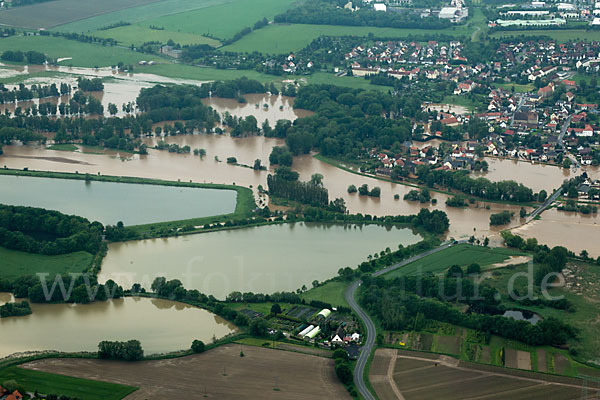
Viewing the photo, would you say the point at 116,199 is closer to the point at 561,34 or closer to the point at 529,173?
the point at 529,173

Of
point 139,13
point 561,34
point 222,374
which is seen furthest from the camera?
point 139,13

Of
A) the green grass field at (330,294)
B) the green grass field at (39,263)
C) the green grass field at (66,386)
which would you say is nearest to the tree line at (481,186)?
the green grass field at (330,294)

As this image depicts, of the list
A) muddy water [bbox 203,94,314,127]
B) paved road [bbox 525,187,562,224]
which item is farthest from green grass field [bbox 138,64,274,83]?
paved road [bbox 525,187,562,224]

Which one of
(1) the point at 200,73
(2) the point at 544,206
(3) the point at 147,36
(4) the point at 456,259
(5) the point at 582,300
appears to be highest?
(3) the point at 147,36

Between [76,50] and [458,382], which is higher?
[76,50]

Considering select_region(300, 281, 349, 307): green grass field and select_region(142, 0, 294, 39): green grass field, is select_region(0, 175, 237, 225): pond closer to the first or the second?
select_region(300, 281, 349, 307): green grass field

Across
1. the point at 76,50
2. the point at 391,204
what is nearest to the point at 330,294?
the point at 391,204

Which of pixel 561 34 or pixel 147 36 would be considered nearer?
pixel 561 34
